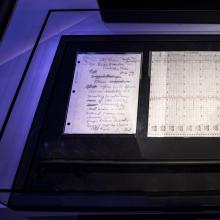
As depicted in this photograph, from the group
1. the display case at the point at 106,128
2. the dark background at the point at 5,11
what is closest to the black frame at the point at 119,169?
Result: the display case at the point at 106,128

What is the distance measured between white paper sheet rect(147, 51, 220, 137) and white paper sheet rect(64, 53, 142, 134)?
0.05m

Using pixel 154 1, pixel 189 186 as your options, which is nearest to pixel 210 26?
pixel 154 1

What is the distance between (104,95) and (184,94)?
8.1 inches

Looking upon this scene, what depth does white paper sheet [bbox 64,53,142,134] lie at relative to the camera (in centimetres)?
93

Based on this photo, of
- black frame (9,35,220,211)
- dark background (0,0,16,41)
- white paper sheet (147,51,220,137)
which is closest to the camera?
black frame (9,35,220,211)

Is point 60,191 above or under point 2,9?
under

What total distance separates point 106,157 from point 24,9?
0.56m

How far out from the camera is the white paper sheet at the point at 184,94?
902mm

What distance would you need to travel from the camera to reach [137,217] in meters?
0.83

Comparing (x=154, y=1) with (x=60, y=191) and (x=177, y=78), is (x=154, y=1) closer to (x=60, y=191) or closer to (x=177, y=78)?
(x=177, y=78)

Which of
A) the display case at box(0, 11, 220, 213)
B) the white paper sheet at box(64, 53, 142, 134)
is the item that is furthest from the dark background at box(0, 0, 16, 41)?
the white paper sheet at box(64, 53, 142, 134)

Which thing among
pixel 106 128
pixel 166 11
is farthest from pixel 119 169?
pixel 166 11

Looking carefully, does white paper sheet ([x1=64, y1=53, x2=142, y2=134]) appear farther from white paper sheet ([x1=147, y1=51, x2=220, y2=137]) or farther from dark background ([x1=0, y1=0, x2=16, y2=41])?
dark background ([x1=0, y1=0, x2=16, y2=41])

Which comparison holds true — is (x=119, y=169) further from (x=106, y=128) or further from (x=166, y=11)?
(x=166, y=11)
